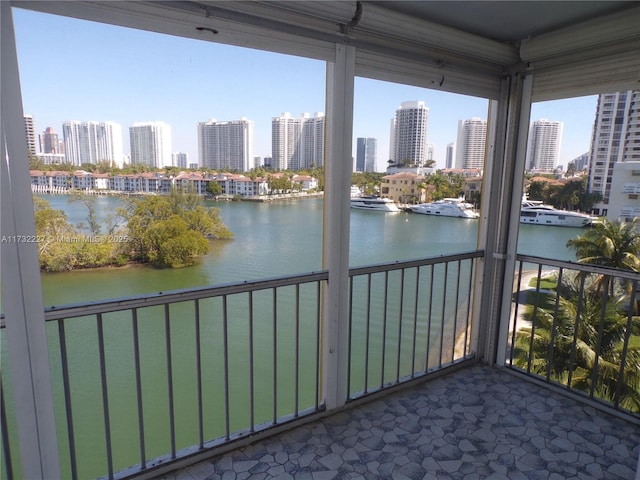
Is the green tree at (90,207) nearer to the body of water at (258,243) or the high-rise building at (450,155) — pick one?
the body of water at (258,243)

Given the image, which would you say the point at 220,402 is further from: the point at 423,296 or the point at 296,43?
the point at 423,296

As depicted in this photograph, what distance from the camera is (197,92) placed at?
2.95 m

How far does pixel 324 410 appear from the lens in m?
2.38

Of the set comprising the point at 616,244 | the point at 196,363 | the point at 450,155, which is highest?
the point at 450,155

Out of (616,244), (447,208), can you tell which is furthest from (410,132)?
(616,244)

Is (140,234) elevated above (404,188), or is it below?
below

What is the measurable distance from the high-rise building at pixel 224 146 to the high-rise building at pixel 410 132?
1271 millimetres

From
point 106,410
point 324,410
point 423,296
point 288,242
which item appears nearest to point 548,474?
point 324,410

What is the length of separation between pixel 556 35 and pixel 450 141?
3.57 feet

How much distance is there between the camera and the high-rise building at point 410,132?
125 inches

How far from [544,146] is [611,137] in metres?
0.40

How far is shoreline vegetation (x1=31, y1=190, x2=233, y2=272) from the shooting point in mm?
1980

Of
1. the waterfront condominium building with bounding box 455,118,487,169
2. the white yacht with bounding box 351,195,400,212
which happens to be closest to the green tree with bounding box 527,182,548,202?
the waterfront condominium building with bounding box 455,118,487,169

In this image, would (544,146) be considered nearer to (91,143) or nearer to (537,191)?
(537,191)
